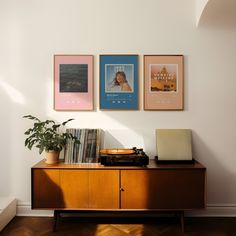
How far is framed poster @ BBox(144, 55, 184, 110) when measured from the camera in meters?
3.01

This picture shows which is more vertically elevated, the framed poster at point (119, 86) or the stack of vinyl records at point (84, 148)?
the framed poster at point (119, 86)

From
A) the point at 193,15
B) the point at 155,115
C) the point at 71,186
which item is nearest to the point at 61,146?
the point at 71,186

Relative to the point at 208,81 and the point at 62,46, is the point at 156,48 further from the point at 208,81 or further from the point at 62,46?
the point at 62,46

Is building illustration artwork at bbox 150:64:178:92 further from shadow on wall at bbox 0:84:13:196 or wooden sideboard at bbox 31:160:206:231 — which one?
shadow on wall at bbox 0:84:13:196

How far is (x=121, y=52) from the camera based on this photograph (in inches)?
119

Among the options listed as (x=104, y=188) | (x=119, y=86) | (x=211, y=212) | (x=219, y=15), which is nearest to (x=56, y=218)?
(x=104, y=188)

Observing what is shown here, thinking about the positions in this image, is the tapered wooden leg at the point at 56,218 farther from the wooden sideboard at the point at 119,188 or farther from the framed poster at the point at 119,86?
the framed poster at the point at 119,86

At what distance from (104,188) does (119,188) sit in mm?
145

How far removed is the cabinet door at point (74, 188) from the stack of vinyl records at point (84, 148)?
0.76 ft

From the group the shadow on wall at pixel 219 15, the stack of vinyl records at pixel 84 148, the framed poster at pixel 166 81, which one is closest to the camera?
the shadow on wall at pixel 219 15

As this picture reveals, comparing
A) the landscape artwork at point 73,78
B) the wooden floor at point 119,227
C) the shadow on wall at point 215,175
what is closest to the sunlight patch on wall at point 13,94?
the landscape artwork at point 73,78

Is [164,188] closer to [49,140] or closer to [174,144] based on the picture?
[174,144]

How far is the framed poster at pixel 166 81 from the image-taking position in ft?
9.87

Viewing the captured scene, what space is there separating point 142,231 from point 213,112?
1476mm
